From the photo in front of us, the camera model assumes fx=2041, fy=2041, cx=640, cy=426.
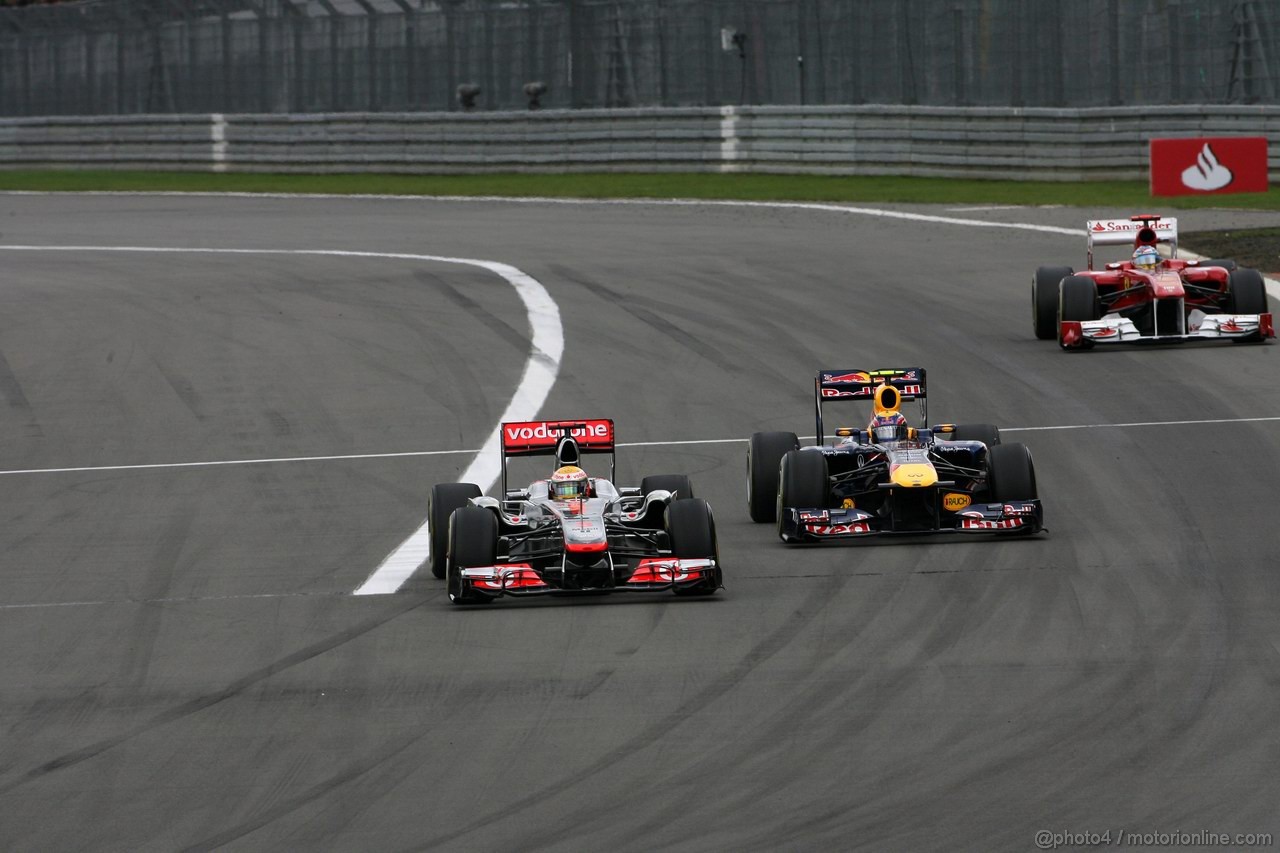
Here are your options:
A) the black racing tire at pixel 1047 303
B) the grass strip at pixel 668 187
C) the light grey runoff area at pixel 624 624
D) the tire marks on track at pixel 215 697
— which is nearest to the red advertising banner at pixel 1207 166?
the grass strip at pixel 668 187

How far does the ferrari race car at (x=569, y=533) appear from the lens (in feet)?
34.1

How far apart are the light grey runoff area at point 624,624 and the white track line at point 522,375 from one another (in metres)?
0.19

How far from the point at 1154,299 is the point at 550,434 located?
9141 millimetres

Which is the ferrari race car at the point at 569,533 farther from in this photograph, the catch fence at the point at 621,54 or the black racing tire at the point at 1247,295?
the catch fence at the point at 621,54

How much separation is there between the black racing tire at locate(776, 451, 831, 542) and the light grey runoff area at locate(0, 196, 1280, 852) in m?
0.36

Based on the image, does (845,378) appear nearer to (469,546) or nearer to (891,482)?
(891,482)

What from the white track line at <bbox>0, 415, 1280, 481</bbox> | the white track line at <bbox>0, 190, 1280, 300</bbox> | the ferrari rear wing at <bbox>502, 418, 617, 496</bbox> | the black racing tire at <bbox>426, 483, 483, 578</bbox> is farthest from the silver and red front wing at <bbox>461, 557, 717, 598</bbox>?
the white track line at <bbox>0, 190, 1280, 300</bbox>

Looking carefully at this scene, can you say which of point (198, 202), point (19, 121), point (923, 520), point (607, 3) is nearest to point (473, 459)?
point (923, 520)

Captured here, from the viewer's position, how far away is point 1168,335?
1923cm

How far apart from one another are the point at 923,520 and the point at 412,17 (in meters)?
33.1

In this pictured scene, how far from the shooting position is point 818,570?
11.1 m

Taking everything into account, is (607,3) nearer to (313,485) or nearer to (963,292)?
(963,292)

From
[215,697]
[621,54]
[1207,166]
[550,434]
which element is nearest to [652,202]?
[621,54]

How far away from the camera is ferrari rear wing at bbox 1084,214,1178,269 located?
19.2m
